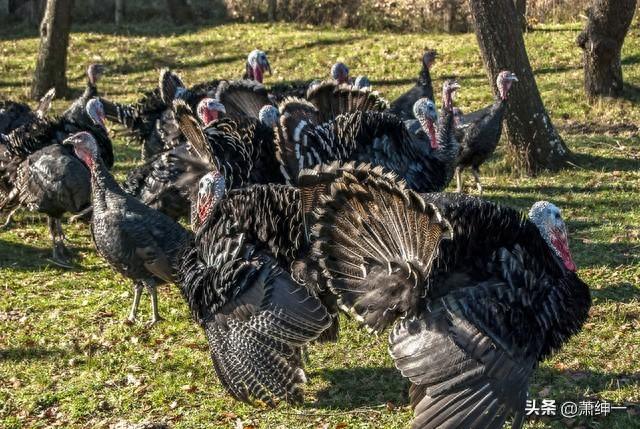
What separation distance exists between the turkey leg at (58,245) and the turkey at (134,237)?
62.9 inches

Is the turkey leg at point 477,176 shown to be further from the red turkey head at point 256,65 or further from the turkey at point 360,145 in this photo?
the red turkey head at point 256,65

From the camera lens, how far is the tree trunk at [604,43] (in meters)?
11.3

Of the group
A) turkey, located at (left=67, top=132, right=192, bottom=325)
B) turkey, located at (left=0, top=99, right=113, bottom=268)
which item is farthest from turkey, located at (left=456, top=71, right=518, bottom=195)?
turkey, located at (left=67, top=132, right=192, bottom=325)

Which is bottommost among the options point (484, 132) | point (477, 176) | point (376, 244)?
point (477, 176)

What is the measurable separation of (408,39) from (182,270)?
1224 centimetres

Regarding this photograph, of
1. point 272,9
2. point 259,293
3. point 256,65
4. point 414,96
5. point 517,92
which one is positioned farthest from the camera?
point 272,9

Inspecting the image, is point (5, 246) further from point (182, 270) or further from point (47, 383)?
point (182, 270)

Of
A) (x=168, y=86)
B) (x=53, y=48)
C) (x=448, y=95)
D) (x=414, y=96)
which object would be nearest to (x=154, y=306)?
(x=168, y=86)

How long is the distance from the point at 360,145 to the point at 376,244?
2.70 meters

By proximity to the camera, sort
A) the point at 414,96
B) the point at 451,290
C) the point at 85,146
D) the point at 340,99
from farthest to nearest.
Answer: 1. the point at 414,96
2. the point at 340,99
3. the point at 85,146
4. the point at 451,290

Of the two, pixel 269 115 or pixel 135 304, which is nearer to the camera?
pixel 135 304

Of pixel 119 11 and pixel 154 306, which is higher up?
pixel 119 11

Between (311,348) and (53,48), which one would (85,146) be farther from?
(53,48)

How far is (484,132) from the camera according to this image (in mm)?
9086
